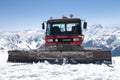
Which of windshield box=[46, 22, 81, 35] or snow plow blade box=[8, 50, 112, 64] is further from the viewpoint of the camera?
windshield box=[46, 22, 81, 35]

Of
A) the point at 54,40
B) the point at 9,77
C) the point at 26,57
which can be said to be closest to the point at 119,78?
the point at 9,77

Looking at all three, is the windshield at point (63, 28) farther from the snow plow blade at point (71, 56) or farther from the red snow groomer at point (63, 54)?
the snow plow blade at point (71, 56)

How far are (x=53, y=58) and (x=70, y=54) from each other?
91 centimetres

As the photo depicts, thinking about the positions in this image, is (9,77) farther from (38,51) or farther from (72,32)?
(72,32)

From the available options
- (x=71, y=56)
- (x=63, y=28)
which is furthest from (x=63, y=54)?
(x=63, y=28)

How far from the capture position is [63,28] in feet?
59.9

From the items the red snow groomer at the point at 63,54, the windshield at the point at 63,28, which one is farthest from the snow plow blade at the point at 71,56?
the windshield at the point at 63,28

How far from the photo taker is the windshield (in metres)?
18.0

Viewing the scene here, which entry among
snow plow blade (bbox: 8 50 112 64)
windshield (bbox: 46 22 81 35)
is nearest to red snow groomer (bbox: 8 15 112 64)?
snow plow blade (bbox: 8 50 112 64)

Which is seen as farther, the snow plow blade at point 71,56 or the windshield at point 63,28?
the windshield at point 63,28

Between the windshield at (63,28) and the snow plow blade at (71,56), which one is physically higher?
the windshield at (63,28)

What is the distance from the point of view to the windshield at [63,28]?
18.0m

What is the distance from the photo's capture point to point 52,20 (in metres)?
18.6

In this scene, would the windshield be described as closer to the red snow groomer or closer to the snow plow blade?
the red snow groomer
